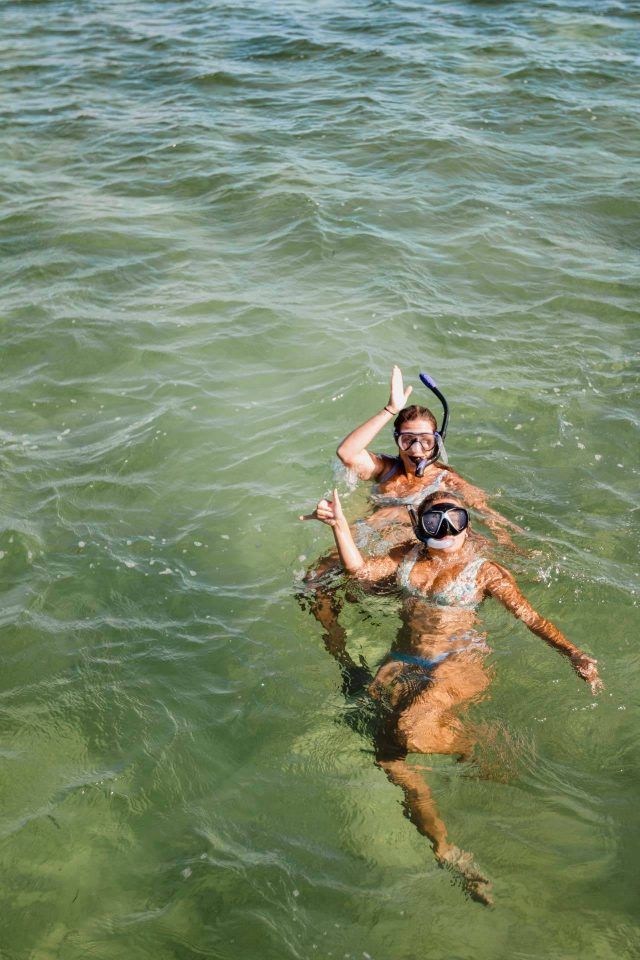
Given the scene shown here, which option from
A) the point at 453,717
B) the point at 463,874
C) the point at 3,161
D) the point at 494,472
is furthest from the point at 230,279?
the point at 463,874

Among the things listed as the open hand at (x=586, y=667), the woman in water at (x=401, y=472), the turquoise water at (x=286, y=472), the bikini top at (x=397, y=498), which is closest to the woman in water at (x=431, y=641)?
the open hand at (x=586, y=667)

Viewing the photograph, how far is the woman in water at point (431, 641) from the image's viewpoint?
4.76 metres

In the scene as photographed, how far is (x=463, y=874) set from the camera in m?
4.28

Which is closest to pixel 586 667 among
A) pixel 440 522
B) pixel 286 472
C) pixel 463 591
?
pixel 463 591

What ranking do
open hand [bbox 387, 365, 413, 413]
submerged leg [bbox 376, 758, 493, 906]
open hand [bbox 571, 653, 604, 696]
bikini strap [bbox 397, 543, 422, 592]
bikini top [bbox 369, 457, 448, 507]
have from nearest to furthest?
1. submerged leg [bbox 376, 758, 493, 906]
2. open hand [bbox 571, 653, 604, 696]
3. bikini strap [bbox 397, 543, 422, 592]
4. open hand [bbox 387, 365, 413, 413]
5. bikini top [bbox 369, 457, 448, 507]

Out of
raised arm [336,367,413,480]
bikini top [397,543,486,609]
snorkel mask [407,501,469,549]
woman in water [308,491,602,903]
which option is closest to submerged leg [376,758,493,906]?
woman in water [308,491,602,903]

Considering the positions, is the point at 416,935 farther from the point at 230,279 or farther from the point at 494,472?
the point at 230,279

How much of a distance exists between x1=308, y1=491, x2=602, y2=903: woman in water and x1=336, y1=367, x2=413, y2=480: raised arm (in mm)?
1029

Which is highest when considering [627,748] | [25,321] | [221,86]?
[221,86]

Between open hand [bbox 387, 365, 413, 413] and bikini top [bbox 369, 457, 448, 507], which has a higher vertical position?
open hand [bbox 387, 365, 413, 413]

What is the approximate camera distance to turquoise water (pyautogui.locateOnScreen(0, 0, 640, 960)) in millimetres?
4312

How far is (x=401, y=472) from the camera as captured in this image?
20.8ft

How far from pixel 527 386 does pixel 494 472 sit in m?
1.33

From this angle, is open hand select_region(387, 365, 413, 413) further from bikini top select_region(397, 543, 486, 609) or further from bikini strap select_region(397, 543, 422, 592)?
bikini top select_region(397, 543, 486, 609)
